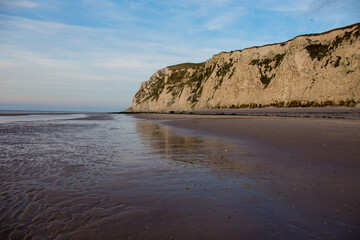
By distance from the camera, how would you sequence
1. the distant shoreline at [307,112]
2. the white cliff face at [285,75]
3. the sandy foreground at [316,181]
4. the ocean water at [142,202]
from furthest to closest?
A: the white cliff face at [285,75], the distant shoreline at [307,112], the sandy foreground at [316,181], the ocean water at [142,202]

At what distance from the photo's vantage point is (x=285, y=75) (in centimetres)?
4975

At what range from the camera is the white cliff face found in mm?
39156

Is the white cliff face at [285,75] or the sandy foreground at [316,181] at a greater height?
the white cliff face at [285,75]

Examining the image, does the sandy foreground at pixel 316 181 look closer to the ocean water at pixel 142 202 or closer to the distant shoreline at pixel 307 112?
the ocean water at pixel 142 202

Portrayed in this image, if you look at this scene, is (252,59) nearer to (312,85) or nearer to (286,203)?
(312,85)

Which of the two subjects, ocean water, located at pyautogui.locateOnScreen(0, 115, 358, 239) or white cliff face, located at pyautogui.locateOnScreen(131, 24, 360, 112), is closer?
ocean water, located at pyautogui.locateOnScreen(0, 115, 358, 239)

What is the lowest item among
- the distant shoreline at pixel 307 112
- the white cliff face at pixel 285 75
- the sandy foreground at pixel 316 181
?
the sandy foreground at pixel 316 181

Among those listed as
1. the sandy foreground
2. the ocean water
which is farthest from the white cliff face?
the ocean water

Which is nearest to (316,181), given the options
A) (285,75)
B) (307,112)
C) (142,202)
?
(142,202)

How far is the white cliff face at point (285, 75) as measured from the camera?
1542 inches

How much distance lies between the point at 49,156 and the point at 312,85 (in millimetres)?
46994

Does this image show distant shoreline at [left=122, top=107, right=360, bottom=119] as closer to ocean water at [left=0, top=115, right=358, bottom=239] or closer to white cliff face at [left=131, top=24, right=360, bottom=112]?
white cliff face at [left=131, top=24, right=360, bottom=112]

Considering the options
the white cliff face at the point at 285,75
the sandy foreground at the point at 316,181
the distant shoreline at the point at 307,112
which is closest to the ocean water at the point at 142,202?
the sandy foreground at the point at 316,181

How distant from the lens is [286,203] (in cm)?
383
